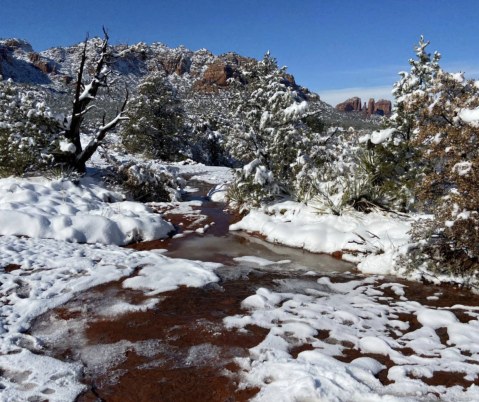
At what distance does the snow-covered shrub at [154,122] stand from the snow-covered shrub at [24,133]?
11.7 metres

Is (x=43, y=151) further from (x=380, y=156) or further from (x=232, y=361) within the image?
(x=232, y=361)

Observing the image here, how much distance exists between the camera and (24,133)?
36.3 feet

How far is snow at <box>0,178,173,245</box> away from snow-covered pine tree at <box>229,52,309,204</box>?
2599 mm

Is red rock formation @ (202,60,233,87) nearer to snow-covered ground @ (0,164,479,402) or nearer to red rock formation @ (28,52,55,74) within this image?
red rock formation @ (28,52,55,74)

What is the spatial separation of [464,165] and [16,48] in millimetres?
167801

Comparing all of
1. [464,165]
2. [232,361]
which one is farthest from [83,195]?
[464,165]

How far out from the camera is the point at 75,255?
20.6ft

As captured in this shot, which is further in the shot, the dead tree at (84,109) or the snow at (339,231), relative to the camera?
the dead tree at (84,109)

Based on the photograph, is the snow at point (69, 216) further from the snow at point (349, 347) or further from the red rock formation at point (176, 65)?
the red rock formation at point (176, 65)

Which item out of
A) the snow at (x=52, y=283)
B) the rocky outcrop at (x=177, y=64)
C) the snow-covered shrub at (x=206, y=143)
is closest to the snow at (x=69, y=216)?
the snow at (x=52, y=283)

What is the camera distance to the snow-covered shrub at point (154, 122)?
2341cm

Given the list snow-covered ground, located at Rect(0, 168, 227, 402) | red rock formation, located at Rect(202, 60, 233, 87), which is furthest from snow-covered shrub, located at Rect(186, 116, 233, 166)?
red rock formation, located at Rect(202, 60, 233, 87)

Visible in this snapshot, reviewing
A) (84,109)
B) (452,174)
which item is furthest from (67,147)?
(452,174)

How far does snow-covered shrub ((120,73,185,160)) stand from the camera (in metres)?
23.4
